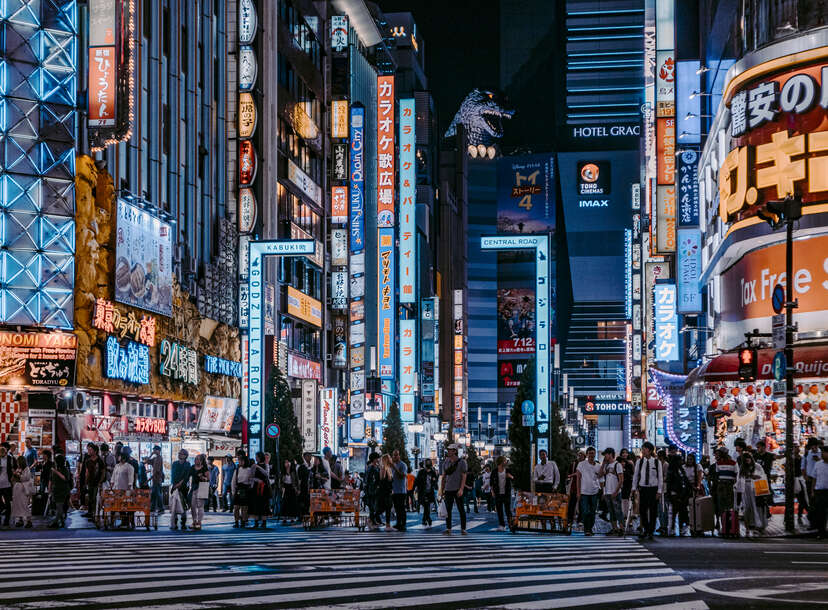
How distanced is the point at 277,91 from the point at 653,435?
95.3 feet

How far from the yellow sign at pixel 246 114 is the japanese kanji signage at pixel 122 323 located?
1598 centimetres

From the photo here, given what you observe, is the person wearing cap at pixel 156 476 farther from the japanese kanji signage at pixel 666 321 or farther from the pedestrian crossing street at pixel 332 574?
the japanese kanji signage at pixel 666 321

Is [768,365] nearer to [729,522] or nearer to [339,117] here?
[729,522]

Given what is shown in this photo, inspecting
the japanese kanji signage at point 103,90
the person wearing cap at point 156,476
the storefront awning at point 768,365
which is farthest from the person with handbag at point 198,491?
the japanese kanji signage at point 103,90

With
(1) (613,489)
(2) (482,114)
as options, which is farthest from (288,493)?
(2) (482,114)

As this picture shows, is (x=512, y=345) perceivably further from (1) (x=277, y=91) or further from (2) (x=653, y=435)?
(1) (x=277, y=91)

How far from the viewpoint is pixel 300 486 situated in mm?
31891

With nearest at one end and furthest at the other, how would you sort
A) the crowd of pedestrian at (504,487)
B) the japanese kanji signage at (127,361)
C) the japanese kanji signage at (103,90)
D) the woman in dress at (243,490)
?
1. the crowd of pedestrian at (504,487)
2. the woman in dress at (243,490)
3. the japanese kanji signage at (103,90)
4. the japanese kanji signage at (127,361)

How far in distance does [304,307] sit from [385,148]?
1484cm

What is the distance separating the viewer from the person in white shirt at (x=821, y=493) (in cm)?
2459

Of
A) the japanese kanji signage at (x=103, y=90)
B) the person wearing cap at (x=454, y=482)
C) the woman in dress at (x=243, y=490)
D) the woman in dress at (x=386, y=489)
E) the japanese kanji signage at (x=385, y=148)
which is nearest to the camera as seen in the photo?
the person wearing cap at (x=454, y=482)

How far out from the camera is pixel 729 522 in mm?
26125

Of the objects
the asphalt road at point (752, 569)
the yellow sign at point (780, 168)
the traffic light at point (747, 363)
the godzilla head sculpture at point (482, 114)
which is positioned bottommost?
the asphalt road at point (752, 569)

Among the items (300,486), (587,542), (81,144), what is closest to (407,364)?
(81,144)
